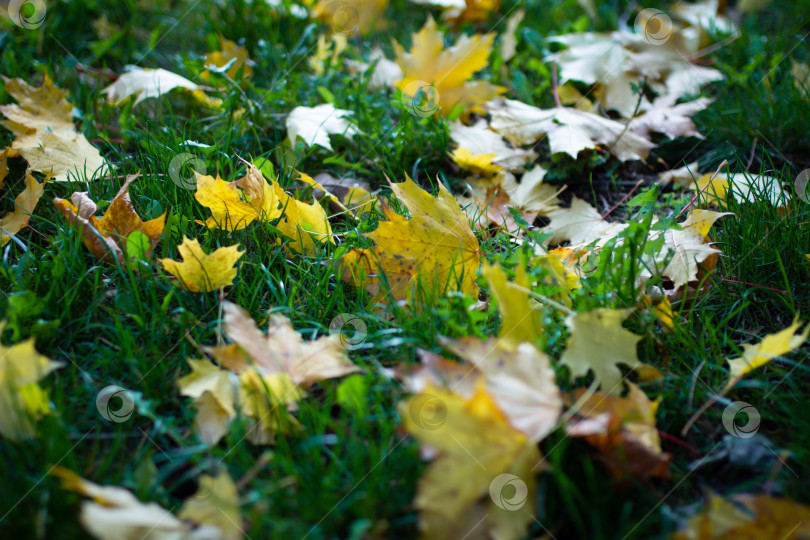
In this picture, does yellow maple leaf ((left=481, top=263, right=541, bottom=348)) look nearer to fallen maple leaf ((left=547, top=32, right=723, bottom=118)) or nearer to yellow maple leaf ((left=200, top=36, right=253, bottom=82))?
fallen maple leaf ((left=547, top=32, right=723, bottom=118))

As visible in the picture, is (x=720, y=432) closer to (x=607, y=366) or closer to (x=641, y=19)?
(x=607, y=366)

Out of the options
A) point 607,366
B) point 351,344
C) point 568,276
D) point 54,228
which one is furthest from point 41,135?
point 607,366
